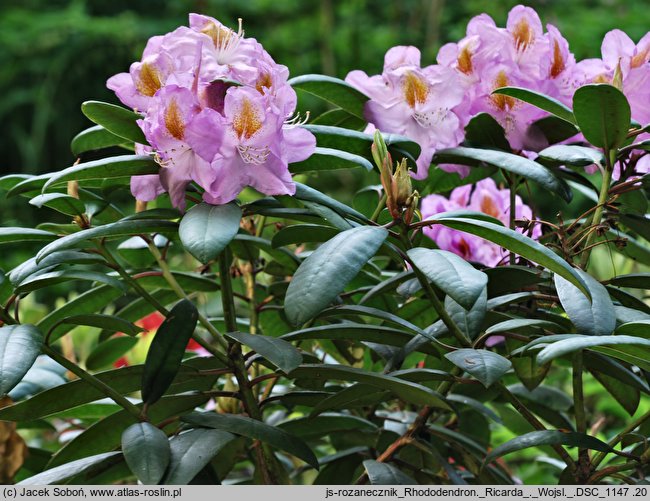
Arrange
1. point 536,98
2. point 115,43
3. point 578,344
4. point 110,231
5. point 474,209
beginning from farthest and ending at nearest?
point 115,43
point 474,209
point 536,98
point 110,231
point 578,344

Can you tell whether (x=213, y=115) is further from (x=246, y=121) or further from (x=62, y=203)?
(x=62, y=203)

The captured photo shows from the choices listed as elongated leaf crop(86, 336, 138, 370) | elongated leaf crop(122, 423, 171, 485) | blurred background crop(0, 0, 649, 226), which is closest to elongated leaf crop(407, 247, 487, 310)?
elongated leaf crop(122, 423, 171, 485)

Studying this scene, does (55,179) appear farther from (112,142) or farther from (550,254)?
(550,254)

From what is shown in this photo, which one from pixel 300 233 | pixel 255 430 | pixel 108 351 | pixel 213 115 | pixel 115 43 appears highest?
pixel 213 115

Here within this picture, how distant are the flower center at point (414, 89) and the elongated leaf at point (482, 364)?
0.27 meters

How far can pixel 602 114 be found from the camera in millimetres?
680

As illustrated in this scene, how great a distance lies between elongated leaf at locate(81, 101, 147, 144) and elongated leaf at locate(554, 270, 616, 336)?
0.32 metres

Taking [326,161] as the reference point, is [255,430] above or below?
below

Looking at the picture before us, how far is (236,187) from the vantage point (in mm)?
632

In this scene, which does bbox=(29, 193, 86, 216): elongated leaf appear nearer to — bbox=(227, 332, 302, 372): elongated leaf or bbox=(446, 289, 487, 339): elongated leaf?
bbox=(227, 332, 302, 372): elongated leaf

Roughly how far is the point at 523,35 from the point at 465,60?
0.06m

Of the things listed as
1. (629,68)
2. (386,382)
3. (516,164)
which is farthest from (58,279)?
(629,68)
